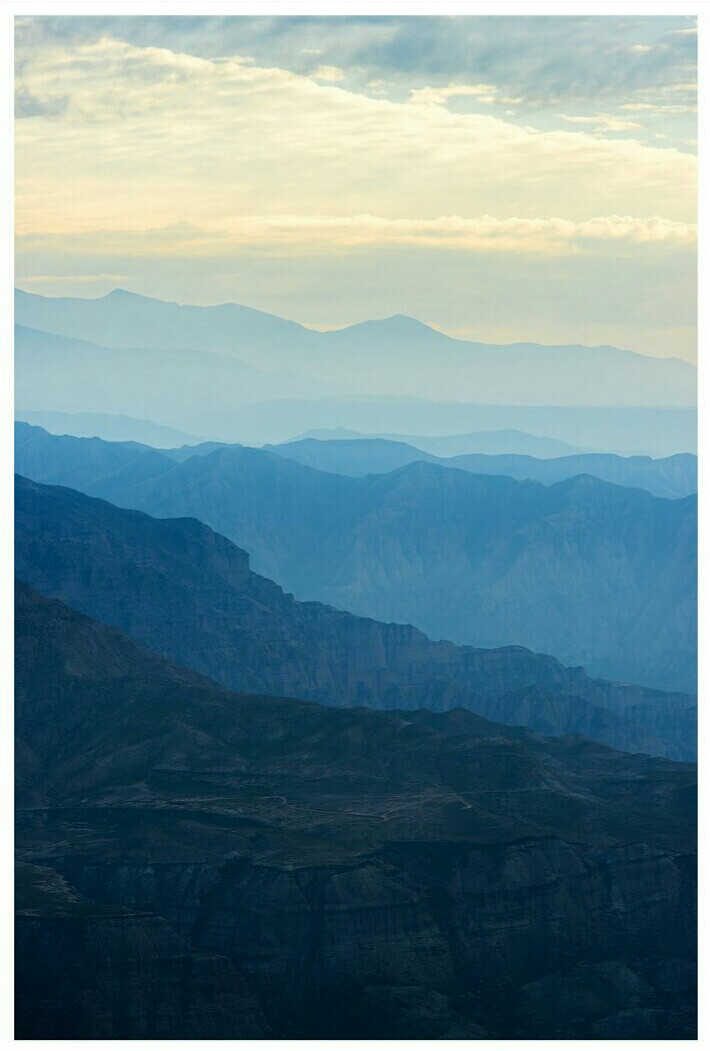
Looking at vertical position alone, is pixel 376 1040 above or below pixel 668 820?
below

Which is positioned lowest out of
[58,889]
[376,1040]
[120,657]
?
[376,1040]

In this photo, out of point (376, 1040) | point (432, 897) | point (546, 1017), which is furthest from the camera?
point (432, 897)

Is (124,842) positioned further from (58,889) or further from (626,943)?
(626,943)

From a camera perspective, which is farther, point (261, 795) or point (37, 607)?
point (37, 607)
